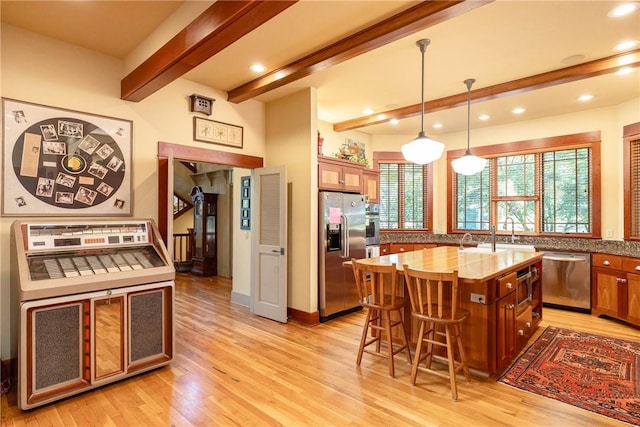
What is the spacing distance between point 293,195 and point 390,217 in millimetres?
2704

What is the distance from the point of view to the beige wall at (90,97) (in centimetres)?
286

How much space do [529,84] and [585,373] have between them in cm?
298

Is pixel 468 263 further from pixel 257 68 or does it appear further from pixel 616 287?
pixel 257 68

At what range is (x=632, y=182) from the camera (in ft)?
15.0

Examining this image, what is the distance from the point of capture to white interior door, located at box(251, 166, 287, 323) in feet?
14.2

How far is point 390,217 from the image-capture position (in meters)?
6.61

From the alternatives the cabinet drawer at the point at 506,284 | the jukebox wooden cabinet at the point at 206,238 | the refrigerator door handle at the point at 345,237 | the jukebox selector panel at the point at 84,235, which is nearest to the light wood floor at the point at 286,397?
the cabinet drawer at the point at 506,284

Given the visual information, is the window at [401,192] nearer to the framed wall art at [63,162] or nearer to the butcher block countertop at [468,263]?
the butcher block countertop at [468,263]

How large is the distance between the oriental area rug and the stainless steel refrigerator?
2106 mm

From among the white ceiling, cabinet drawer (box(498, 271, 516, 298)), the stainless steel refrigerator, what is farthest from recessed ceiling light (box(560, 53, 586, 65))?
the stainless steel refrigerator

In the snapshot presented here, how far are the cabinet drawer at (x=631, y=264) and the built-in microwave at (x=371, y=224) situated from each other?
10.2 ft

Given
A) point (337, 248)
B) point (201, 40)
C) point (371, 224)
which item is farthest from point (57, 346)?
point (371, 224)

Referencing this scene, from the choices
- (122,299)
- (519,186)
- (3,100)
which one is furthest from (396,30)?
(519,186)

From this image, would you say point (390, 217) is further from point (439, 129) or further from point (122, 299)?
point (122, 299)
